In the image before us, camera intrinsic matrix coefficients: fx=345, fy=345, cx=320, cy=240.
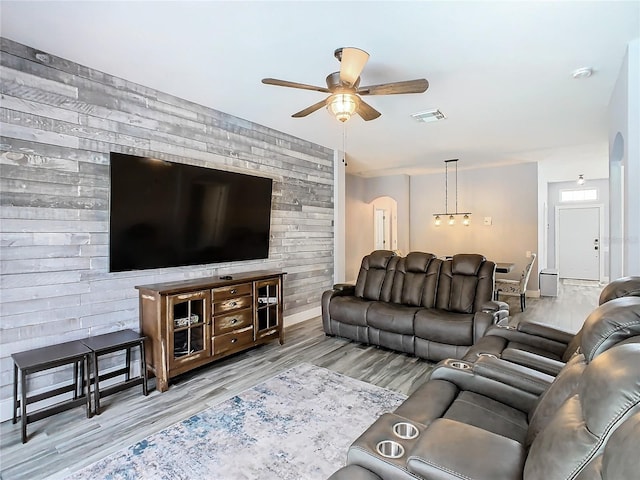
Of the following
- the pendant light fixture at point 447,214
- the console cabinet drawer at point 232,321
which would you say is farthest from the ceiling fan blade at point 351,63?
the pendant light fixture at point 447,214

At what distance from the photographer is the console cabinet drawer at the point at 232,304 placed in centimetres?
340

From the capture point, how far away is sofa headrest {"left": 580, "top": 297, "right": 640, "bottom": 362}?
1.26 meters

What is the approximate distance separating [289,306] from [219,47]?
346cm

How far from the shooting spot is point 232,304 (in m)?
3.55

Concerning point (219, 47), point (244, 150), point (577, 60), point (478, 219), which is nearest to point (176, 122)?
point (244, 150)

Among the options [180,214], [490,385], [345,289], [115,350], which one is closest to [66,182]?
[180,214]

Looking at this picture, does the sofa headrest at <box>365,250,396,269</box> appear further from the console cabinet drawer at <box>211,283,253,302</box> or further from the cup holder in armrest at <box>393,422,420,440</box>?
the cup holder in armrest at <box>393,422,420,440</box>

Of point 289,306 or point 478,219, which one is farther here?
point 478,219

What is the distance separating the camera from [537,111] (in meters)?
3.97

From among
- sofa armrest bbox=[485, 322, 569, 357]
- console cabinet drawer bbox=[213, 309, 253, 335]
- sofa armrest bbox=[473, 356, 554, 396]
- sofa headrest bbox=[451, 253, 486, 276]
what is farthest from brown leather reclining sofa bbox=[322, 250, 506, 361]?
sofa armrest bbox=[473, 356, 554, 396]

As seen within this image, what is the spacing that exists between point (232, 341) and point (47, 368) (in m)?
1.54

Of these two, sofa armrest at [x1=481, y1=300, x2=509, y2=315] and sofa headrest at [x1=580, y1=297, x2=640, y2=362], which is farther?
sofa armrest at [x1=481, y1=300, x2=509, y2=315]

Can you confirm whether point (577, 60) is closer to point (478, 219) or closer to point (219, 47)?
point (219, 47)

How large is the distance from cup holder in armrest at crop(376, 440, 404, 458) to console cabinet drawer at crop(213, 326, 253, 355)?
96.7 inches
